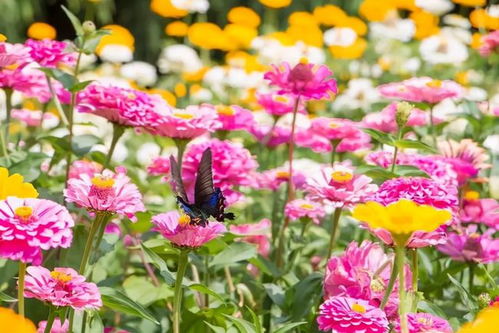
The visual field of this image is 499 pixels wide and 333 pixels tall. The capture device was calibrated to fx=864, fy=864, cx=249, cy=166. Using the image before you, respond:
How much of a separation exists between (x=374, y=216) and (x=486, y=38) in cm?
126

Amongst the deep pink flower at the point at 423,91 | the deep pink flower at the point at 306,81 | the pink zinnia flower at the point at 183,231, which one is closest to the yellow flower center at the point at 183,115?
the deep pink flower at the point at 306,81

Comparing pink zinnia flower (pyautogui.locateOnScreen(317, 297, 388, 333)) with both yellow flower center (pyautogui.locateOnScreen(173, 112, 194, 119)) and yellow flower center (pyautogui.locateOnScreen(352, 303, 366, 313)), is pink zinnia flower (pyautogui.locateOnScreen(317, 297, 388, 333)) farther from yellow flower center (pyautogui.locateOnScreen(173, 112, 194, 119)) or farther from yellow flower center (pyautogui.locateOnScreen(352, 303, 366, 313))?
yellow flower center (pyautogui.locateOnScreen(173, 112, 194, 119))

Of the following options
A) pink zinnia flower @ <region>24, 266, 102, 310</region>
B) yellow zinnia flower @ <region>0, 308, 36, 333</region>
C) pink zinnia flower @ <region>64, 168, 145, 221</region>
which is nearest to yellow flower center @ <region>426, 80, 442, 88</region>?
pink zinnia flower @ <region>64, 168, 145, 221</region>

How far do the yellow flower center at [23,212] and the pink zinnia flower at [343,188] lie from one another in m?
0.41

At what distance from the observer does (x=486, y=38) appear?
6.18 ft

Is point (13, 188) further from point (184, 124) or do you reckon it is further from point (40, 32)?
point (40, 32)

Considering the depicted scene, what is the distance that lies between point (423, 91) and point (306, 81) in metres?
0.23

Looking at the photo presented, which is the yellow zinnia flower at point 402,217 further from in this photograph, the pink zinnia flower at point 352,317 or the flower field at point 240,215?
the pink zinnia flower at point 352,317

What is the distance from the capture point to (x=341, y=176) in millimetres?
1087

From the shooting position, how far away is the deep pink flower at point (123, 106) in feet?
3.83

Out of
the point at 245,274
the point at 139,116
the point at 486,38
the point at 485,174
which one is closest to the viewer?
the point at 139,116

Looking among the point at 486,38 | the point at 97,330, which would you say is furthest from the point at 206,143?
the point at 486,38

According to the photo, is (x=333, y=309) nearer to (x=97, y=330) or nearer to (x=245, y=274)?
(x=97, y=330)

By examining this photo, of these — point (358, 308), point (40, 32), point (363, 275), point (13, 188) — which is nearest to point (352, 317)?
point (358, 308)
